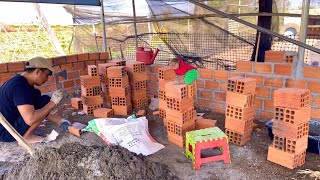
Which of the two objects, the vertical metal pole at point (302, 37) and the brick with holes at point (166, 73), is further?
the brick with holes at point (166, 73)

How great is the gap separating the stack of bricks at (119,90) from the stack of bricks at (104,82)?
0.22 meters

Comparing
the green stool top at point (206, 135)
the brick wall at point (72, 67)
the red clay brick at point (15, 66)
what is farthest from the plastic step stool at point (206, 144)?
the red clay brick at point (15, 66)

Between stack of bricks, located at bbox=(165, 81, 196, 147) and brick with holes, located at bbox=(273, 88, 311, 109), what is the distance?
90 centimetres

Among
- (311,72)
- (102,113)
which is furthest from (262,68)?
(102,113)

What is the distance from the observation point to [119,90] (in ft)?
12.5

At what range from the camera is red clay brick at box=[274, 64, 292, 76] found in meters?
3.13

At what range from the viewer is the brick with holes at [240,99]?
2.69 meters

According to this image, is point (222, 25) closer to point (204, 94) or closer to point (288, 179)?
point (204, 94)

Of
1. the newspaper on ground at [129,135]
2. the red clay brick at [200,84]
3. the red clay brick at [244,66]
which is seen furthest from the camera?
the red clay brick at [200,84]

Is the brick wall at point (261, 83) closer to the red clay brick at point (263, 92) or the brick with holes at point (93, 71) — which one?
the red clay brick at point (263, 92)

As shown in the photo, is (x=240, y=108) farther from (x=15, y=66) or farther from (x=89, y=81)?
(x=15, y=66)

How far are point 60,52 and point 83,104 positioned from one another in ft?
27.6

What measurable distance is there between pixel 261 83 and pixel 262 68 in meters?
0.19

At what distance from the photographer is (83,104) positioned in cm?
402
